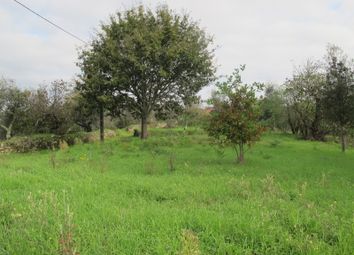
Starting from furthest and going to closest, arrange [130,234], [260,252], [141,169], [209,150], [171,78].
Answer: [171,78] < [209,150] < [141,169] < [130,234] < [260,252]

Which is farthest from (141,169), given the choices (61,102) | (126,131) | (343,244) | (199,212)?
(126,131)

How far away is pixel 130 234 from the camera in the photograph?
5316 millimetres

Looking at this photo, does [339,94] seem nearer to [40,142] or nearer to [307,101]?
[307,101]

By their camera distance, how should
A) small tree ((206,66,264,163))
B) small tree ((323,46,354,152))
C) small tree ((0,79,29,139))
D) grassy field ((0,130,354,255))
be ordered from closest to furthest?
1. grassy field ((0,130,354,255))
2. small tree ((206,66,264,163))
3. small tree ((323,46,354,152))
4. small tree ((0,79,29,139))

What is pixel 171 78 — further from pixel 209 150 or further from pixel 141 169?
pixel 141 169

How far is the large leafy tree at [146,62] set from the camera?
27.5 meters

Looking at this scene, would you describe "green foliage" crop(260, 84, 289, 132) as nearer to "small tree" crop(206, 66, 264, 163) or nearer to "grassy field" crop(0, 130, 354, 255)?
"small tree" crop(206, 66, 264, 163)

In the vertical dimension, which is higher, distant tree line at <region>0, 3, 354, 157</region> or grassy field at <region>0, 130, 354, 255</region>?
distant tree line at <region>0, 3, 354, 157</region>

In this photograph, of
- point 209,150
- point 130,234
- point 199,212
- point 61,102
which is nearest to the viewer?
point 130,234

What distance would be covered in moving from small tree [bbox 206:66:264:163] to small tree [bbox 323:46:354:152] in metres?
10.0

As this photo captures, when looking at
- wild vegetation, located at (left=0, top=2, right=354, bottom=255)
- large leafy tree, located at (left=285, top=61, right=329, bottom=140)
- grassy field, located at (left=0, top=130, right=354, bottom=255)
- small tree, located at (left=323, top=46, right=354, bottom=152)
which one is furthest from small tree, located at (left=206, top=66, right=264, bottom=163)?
large leafy tree, located at (left=285, top=61, right=329, bottom=140)

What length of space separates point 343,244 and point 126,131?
3704 cm

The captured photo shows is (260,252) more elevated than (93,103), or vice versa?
(93,103)

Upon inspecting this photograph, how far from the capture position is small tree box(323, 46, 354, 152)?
24656mm
